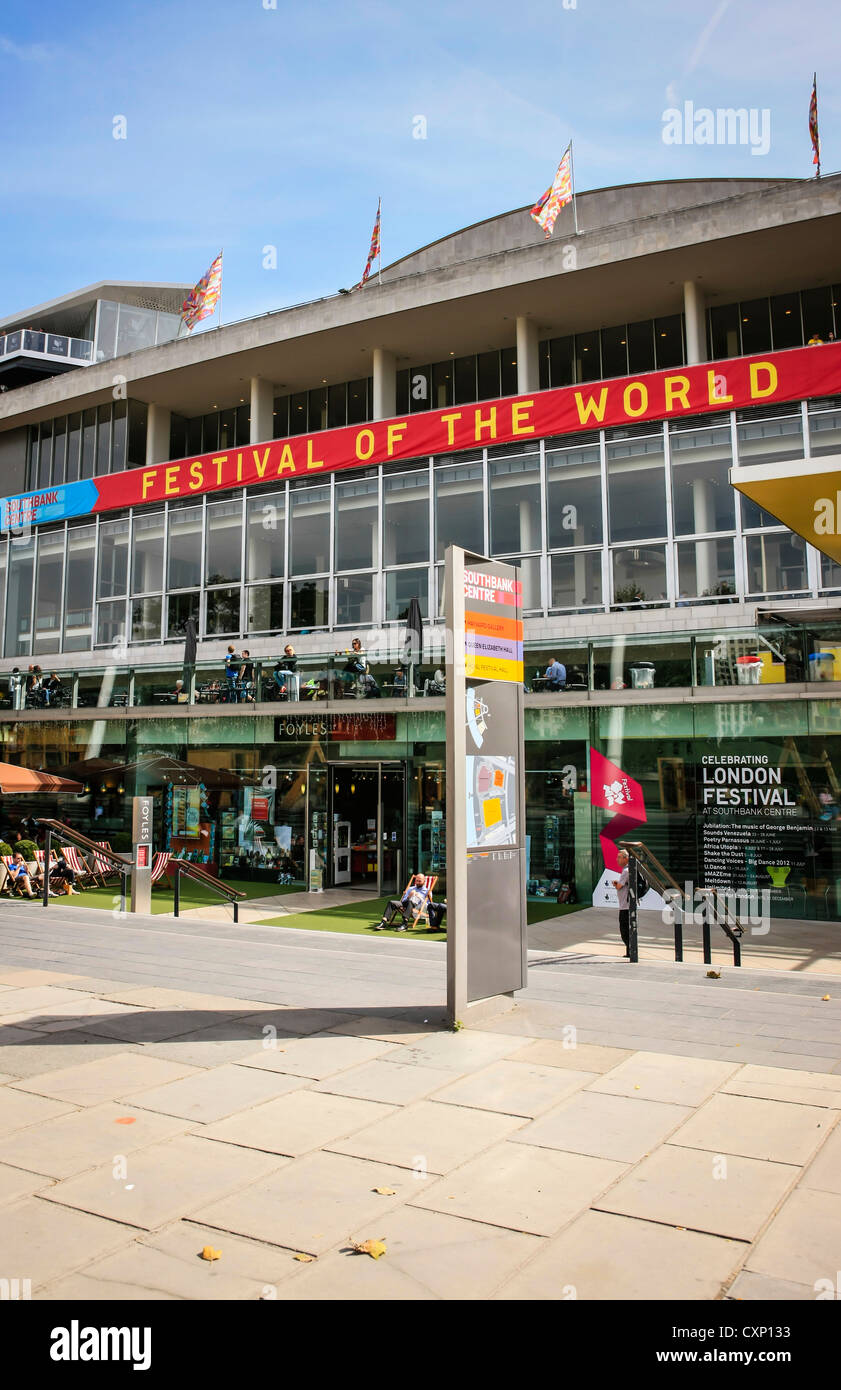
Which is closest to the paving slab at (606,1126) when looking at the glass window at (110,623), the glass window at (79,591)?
the glass window at (110,623)

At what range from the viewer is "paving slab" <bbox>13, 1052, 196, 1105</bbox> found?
23.0 ft

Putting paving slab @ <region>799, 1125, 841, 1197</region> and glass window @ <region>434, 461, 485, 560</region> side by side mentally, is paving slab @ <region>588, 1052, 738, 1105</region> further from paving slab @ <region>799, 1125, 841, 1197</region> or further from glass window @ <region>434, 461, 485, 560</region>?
glass window @ <region>434, 461, 485, 560</region>

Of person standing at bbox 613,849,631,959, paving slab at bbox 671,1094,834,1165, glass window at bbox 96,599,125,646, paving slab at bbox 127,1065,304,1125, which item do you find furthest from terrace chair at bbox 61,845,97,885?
paving slab at bbox 671,1094,834,1165

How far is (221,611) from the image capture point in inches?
1150

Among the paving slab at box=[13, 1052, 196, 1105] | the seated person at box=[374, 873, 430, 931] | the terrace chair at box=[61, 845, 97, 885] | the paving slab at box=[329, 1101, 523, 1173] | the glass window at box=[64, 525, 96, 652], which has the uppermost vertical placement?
the glass window at box=[64, 525, 96, 652]

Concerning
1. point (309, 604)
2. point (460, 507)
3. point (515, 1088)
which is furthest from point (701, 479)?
point (515, 1088)

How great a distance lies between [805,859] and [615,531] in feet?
A: 31.8

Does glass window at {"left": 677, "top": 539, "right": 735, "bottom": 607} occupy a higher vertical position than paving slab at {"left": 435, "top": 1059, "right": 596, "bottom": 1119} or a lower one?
higher

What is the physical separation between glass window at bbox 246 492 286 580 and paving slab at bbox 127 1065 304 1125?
21.8 m

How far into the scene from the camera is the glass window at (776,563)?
21.7 meters

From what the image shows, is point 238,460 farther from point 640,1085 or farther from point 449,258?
point 640,1085

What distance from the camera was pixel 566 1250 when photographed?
4.52 meters
